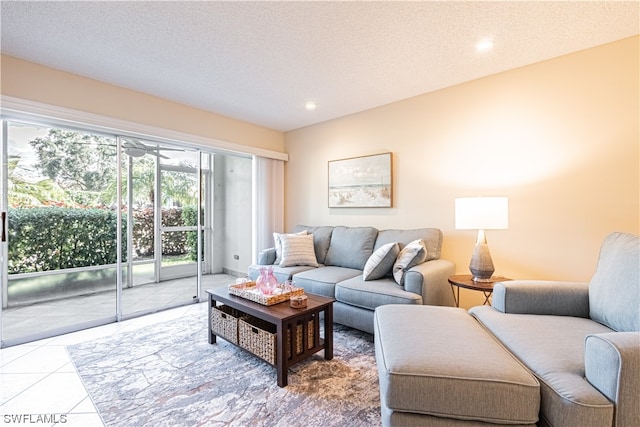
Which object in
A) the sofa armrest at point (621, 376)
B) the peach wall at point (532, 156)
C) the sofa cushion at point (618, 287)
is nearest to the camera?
the sofa armrest at point (621, 376)

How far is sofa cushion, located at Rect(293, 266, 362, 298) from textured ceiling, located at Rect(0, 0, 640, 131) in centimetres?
189

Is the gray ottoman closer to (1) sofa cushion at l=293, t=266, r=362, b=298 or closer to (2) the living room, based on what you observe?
(1) sofa cushion at l=293, t=266, r=362, b=298

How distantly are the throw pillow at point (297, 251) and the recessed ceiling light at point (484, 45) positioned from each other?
2.45m

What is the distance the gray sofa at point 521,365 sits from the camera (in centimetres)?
99

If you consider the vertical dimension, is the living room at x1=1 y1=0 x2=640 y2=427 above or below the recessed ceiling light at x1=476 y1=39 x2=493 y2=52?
below

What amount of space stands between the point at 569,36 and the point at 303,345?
2.91m

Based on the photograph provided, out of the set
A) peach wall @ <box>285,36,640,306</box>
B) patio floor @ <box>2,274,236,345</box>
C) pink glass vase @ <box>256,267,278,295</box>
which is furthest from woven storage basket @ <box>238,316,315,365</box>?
peach wall @ <box>285,36,640,306</box>

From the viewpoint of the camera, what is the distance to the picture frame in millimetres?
3342

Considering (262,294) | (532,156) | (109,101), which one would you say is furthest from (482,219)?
(109,101)

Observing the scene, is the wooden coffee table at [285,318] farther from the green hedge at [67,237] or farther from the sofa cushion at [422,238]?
the green hedge at [67,237]

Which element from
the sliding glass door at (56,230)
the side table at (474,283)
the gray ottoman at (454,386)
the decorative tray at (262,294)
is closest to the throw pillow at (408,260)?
the side table at (474,283)

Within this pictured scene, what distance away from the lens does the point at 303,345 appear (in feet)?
6.57

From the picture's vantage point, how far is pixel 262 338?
192 centimetres

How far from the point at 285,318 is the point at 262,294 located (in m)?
0.37
